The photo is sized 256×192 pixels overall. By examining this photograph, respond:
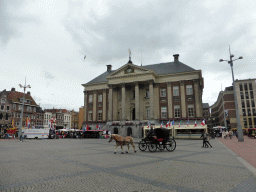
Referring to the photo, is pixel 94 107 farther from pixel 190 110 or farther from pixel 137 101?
pixel 190 110

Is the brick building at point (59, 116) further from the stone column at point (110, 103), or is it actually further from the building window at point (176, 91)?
the building window at point (176, 91)

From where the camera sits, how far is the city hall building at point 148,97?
42.7 m

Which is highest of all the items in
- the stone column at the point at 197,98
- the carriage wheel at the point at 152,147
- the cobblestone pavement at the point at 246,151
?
the stone column at the point at 197,98

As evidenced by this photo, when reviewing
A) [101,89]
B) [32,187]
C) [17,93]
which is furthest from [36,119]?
[32,187]

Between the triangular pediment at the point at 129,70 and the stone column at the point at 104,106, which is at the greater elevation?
the triangular pediment at the point at 129,70

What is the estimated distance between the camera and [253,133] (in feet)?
115

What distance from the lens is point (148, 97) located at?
4622 centimetres

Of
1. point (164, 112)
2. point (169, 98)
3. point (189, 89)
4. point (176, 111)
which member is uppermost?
point (189, 89)

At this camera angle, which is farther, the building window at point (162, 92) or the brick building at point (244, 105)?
the brick building at point (244, 105)

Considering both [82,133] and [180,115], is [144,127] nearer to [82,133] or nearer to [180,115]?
[180,115]

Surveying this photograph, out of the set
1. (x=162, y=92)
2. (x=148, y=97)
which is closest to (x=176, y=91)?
(x=162, y=92)

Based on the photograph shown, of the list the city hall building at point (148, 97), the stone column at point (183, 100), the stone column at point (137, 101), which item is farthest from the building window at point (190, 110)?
the stone column at point (137, 101)

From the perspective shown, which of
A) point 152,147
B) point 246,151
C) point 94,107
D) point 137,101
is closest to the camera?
point 246,151

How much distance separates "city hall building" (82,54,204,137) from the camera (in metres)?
42.7
